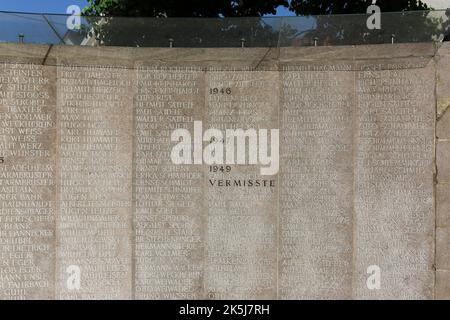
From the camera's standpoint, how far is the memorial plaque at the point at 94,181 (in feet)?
20.8

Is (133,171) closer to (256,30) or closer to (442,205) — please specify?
(256,30)

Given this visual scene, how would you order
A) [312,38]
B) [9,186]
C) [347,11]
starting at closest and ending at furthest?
[9,186], [312,38], [347,11]

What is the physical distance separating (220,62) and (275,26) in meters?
1.22

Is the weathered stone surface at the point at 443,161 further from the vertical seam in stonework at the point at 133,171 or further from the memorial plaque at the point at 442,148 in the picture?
the vertical seam in stonework at the point at 133,171

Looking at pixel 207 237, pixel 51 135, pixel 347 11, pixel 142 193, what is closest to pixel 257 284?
pixel 207 237

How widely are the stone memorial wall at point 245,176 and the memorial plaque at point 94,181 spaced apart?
2 centimetres

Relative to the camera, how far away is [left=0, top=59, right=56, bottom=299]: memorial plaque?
6219 mm

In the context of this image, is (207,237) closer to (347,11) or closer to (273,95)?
(273,95)

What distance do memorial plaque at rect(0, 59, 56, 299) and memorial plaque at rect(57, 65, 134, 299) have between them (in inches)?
8.0

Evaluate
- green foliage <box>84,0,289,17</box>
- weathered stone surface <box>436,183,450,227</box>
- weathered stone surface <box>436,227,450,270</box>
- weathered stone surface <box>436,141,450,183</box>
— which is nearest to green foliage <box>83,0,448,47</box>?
weathered stone surface <box>436,141,450,183</box>

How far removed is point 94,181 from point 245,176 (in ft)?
8.91

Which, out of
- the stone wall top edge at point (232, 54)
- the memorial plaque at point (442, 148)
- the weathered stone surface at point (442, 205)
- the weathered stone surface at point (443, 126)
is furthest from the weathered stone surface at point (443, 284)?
the stone wall top edge at point (232, 54)

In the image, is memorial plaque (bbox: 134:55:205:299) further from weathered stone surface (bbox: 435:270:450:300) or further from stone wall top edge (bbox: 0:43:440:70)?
weathered stone surface (bbox: 435:270:450:300)

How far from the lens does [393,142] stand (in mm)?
6414
